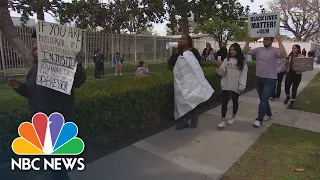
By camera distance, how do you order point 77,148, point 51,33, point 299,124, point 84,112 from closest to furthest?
point 51,33, point 77,148, point 84,112, point 299,124

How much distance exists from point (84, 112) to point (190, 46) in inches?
91.3

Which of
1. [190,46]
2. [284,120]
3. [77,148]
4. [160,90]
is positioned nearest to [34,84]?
[77,148]

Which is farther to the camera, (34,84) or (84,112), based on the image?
(84,112)

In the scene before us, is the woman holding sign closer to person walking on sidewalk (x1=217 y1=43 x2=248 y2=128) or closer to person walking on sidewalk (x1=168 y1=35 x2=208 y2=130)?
person walking on sidewalk (x1=168 y1=35 x2=208 y2=130)

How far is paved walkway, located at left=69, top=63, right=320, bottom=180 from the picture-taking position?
11.3 ft

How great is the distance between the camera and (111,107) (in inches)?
158

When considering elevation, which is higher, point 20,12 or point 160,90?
point 20,12

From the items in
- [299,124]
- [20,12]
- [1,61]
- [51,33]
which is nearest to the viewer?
[51,33]

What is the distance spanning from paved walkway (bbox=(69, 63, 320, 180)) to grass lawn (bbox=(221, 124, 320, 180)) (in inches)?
5.7

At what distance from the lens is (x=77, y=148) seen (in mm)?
3268

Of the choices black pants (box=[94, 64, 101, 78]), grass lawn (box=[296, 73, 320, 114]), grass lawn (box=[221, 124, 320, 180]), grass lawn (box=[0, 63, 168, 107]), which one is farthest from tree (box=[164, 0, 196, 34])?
grass lawn (box=[221, 124, 320, 180])

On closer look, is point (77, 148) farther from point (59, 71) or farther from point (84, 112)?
point (59, 71)

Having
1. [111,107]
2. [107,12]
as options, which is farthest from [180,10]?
[111,107]

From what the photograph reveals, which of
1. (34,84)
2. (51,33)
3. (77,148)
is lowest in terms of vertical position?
(77,148)
